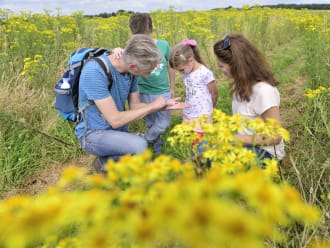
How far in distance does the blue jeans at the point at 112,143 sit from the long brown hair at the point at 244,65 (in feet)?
2.78

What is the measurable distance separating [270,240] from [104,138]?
4.65ft

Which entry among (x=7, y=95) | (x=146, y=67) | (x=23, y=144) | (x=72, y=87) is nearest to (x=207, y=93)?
(x=146, y=67)

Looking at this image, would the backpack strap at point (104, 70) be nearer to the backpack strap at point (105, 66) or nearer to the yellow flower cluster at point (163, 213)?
the backpack strap at point (105, 66)

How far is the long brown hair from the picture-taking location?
105 inches

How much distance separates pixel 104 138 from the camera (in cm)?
291

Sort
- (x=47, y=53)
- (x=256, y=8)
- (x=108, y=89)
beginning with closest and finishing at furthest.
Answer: (x=108, y=89) < (x=47, y=53) < (x=256, y=8)

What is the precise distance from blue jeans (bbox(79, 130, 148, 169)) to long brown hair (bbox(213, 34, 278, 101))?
0.85m

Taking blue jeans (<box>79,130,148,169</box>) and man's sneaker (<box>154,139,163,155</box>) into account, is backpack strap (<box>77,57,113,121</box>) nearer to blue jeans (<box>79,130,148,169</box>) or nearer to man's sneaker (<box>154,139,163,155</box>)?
blue jeans (<box>79,130,148,169</box>)

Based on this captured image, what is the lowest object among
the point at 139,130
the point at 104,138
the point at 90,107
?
the point at 139,130

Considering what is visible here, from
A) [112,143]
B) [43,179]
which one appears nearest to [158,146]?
[112,143]

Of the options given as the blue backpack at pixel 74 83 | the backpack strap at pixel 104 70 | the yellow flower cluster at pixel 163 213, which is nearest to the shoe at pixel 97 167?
the blue backpack at pixel 74 83

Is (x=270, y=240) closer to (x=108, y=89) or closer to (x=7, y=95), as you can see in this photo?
(x=108, y=89)

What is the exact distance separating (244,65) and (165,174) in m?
1.86

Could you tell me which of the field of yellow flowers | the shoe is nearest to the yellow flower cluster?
the field of yellow flowers
